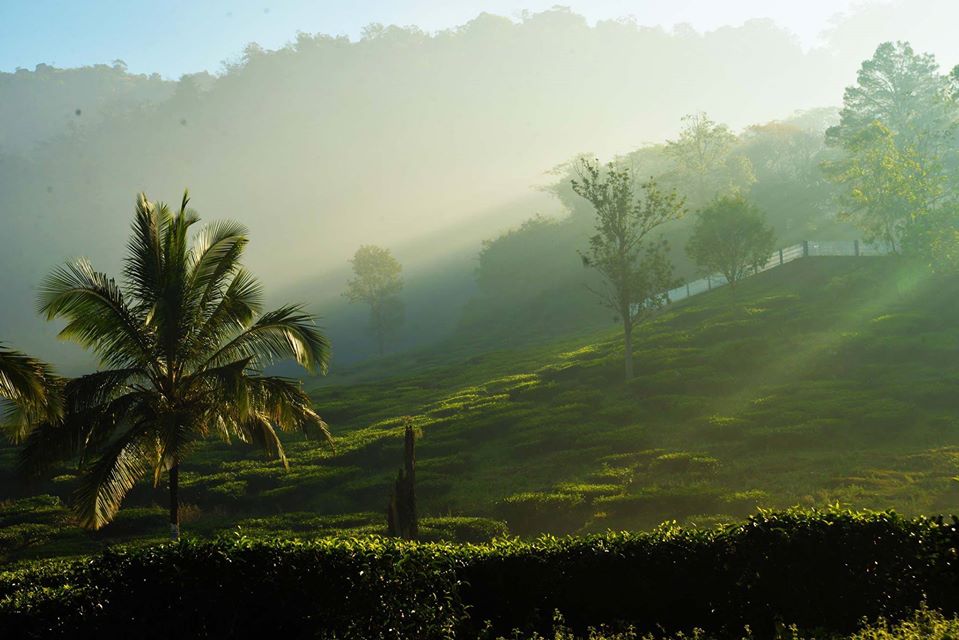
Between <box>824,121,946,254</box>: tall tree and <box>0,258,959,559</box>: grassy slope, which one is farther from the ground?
<box>824,121,946,254</box>: tall tree

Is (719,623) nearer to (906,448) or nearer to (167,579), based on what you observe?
(167,579)

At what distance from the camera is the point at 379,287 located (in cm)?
10525

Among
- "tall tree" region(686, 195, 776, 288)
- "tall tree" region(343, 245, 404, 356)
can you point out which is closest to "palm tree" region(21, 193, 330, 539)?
"tall tree" region(686, 195, 776, 288)

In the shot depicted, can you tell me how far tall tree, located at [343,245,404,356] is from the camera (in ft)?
344

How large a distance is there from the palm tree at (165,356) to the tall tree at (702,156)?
8204 cm

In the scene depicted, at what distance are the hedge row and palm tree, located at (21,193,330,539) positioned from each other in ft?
19.9

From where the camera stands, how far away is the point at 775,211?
98688mm

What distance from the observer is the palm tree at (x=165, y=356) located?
18594 mm

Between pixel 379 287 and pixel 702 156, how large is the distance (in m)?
43.2

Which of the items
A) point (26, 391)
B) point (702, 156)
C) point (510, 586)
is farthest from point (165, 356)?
point (702, 156)

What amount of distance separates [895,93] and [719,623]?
78.6m

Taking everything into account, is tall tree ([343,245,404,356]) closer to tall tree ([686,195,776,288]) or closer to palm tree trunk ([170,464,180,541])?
tall tree ([686,195,776,288])

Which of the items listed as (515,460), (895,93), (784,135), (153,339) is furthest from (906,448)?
(784,135)

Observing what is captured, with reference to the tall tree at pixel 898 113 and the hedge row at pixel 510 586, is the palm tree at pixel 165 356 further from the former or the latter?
the tall tree at pixel 898 113
